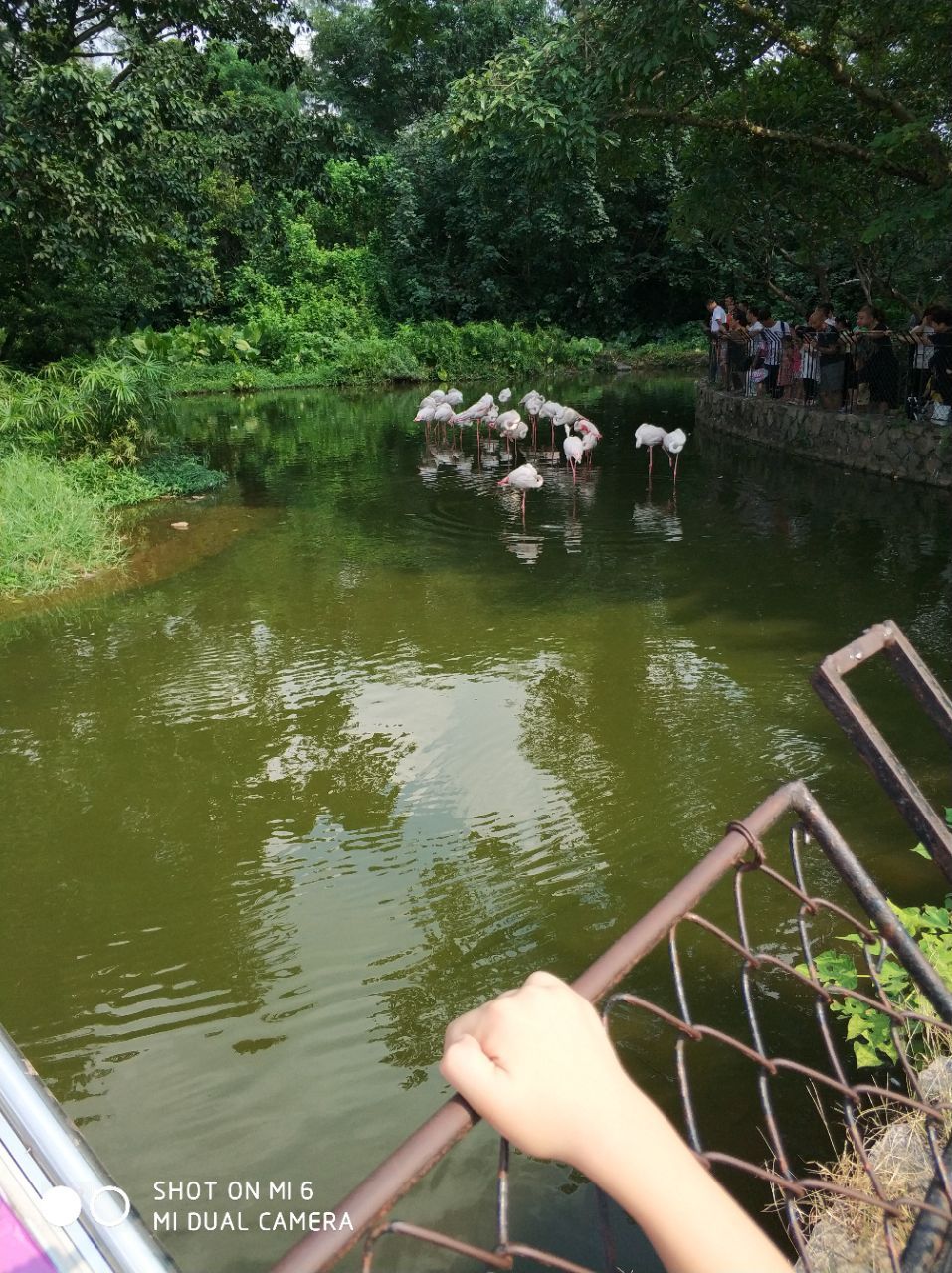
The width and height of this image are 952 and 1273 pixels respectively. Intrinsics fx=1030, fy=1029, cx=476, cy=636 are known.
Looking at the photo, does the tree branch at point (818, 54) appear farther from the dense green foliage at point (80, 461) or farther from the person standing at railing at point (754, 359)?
the dense green foliage at point (80, 461)

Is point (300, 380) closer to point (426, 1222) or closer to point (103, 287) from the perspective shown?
point (103, 287)

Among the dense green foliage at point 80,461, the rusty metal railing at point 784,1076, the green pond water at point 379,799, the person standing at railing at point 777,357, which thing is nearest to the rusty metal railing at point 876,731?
the rusty metal railing at point 784,1076

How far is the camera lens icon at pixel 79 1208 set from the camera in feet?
2.53

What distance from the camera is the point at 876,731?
5.15 ft

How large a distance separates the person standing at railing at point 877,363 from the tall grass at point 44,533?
28.3 feet

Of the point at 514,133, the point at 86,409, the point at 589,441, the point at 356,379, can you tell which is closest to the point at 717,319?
the point at 589,441

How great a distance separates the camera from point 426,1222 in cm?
267

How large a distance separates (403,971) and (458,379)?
77.1 ft

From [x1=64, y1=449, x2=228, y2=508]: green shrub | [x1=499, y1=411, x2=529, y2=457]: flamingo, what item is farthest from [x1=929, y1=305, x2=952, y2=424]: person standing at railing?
[x1=64, y1=449, x2=228, y2=508]: green shrub

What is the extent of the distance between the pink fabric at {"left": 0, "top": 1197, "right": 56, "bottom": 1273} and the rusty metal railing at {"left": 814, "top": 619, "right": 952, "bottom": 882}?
121 centimetres

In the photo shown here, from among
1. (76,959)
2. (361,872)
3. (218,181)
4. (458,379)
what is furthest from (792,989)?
(218,181)

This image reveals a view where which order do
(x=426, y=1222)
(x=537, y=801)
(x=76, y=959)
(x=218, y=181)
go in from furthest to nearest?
(x=218, y=181), (x=537, y=801), (x=76, y=959), (x=426, y=1222)

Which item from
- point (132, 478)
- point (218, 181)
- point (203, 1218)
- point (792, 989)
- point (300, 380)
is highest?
point (218, 181)

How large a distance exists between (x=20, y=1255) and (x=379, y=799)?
4110 mm
